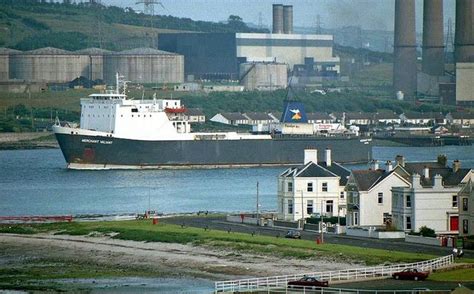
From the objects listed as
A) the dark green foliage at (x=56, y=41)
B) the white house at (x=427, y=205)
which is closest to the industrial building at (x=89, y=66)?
the dark green foliage at (x=56, y=41)

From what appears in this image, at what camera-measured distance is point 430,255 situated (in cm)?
4034

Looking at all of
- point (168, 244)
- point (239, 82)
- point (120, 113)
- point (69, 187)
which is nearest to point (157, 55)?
point (239, 82)

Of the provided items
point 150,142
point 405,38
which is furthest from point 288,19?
point 150,142

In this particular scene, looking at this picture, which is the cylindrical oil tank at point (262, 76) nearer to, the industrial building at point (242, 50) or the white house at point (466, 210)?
the industrial building at point (242, 50)

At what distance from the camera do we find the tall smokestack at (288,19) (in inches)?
7195

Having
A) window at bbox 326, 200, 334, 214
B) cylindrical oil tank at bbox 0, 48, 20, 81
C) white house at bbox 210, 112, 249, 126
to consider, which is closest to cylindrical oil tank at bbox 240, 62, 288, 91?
cylindrical oil tank at bbox 0, 48, 20, 81

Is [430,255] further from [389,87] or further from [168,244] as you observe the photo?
[389,87]

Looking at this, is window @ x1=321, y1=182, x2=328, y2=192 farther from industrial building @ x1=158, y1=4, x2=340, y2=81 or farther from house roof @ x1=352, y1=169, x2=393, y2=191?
industrial building @ x1=158, y1=4, x2=340, y2=81

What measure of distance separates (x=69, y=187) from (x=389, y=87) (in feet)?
Result: 319

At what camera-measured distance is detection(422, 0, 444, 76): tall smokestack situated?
150 m

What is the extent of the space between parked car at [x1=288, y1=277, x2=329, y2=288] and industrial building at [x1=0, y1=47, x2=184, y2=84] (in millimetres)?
121555

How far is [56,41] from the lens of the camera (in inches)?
7028

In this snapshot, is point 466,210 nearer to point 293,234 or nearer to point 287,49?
point 293,234

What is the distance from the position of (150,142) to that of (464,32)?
5793 cm
